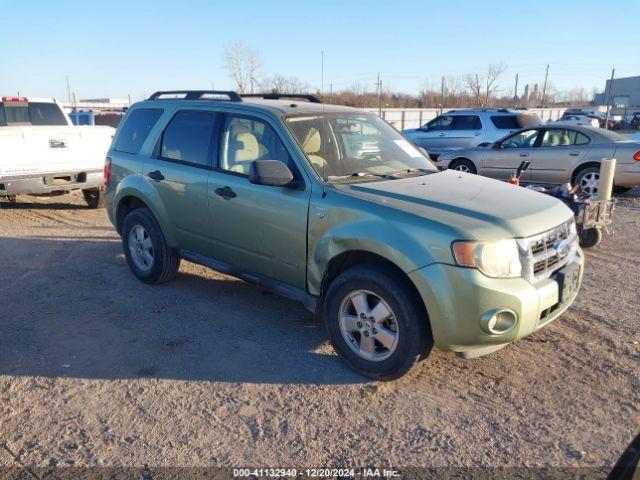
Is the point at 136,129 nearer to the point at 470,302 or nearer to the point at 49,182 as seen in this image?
the point at 49,182

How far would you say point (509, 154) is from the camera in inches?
426

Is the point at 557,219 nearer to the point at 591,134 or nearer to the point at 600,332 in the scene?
the point at 600,332

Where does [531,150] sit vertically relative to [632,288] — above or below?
above

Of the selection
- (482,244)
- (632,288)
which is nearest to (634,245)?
(632,288)

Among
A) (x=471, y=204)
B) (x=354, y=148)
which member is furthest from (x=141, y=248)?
(x=471, y=204)

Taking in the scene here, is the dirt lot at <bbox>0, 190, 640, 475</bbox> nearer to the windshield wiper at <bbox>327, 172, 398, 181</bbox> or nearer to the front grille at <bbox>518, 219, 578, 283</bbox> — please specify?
the front grille at <bbox>518, 219, 578, 283</bbox>

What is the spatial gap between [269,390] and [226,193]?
1723 mm

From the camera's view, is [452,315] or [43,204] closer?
[452,315]

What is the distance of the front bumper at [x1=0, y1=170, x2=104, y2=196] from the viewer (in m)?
8.21

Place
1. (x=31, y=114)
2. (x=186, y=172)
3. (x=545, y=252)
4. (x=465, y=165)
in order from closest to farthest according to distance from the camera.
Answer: (x=545, y=252) → (x=186, y=172) → (x=31, y=114) → (x=465, y=165)

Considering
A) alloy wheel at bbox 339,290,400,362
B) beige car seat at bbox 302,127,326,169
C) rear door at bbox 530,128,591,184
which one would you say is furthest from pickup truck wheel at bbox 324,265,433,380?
rear door at bbox 530,128,591,184

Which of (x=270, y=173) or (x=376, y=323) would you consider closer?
(x=376, y=323)

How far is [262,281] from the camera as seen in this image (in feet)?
14.7

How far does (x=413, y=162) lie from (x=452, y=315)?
1.94m
